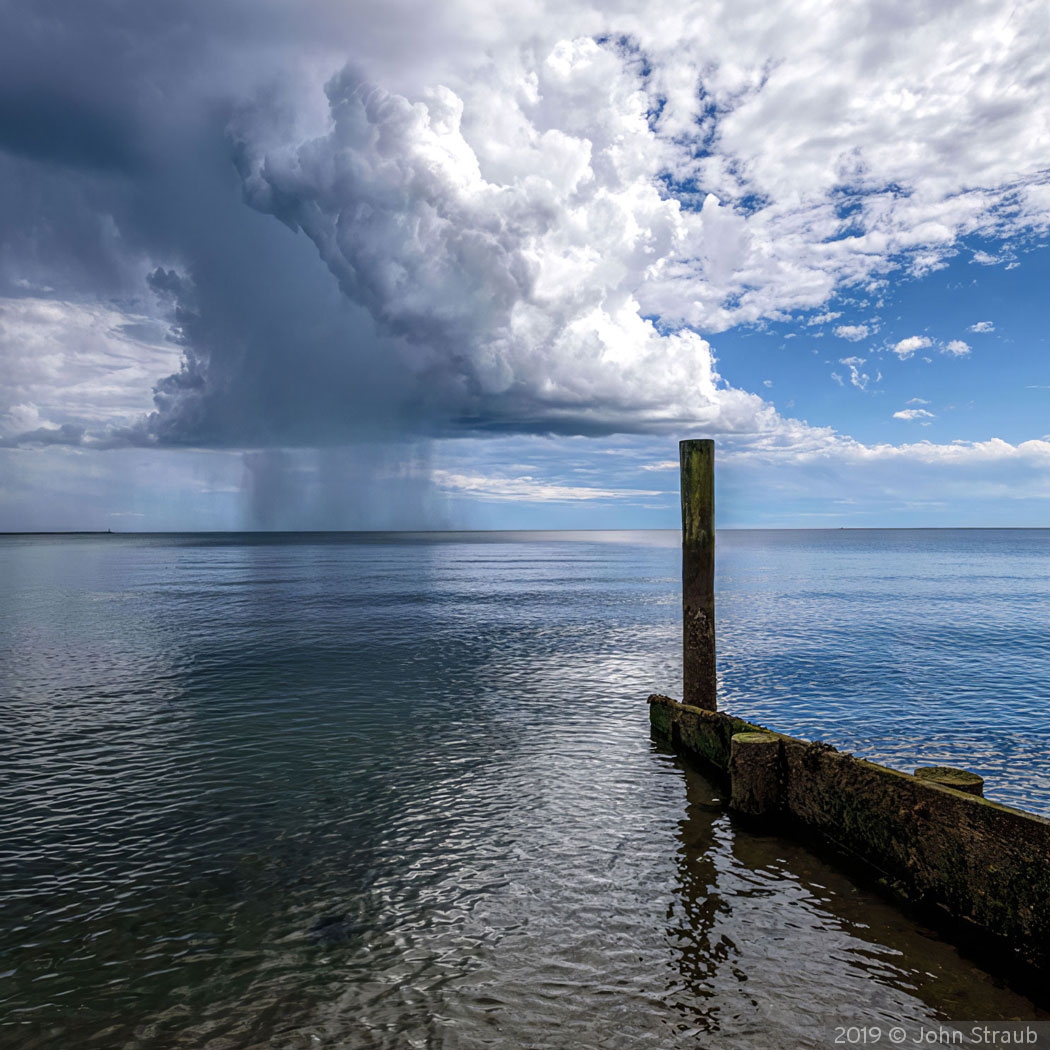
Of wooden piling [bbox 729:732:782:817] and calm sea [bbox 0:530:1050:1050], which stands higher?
wooden piling [bbox 729:732:782:817]

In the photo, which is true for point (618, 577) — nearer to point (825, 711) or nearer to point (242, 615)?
point (242, 615)

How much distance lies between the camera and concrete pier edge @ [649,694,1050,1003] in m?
7.11

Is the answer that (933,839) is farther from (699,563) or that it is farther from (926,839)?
(699,563)

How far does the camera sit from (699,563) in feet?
48.6

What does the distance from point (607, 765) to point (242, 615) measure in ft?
102

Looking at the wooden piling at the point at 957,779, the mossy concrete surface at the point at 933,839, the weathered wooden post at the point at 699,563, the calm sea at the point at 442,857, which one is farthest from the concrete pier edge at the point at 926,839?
the weathered wooden post at the point at 699,563

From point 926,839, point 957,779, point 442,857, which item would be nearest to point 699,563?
point 957,779

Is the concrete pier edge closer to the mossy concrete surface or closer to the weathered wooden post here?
the mossy concrete surface

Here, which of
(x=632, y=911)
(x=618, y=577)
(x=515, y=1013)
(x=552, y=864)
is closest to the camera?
(x=515, y=1013)

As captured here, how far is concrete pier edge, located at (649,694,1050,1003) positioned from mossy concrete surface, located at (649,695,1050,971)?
1 cm

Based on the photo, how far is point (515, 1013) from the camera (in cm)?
660

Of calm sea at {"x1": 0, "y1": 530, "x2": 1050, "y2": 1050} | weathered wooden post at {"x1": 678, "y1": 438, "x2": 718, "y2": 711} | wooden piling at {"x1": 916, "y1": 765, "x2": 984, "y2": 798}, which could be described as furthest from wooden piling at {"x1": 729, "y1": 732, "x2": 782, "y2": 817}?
weathered wooden post at {"x1": 678, "y1": 438, "x2": 718, "y2": 711}

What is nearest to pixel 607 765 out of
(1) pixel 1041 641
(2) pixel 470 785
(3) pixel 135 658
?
(2) pixel 470 785

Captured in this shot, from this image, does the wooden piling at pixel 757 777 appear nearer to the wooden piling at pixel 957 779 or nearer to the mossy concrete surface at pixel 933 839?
the mossy concrete surface at pixel 933 839
